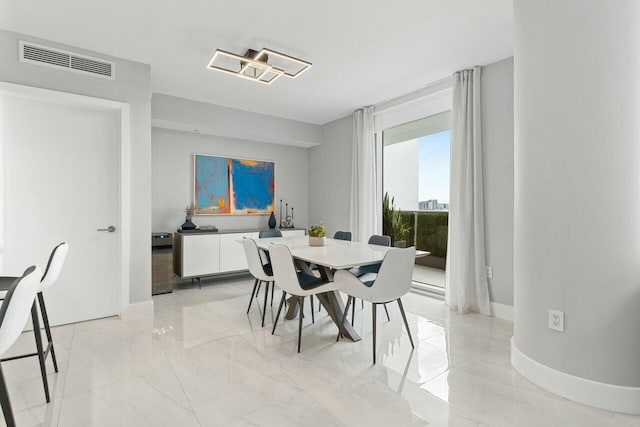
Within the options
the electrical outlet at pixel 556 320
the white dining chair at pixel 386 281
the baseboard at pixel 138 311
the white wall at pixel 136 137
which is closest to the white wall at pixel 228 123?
the white wall at pixel 136 137

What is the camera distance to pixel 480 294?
3.52 m

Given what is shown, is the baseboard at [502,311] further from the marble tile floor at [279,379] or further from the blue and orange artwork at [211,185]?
the blue and orange artwork at [211,185]

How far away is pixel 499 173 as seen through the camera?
343 cm

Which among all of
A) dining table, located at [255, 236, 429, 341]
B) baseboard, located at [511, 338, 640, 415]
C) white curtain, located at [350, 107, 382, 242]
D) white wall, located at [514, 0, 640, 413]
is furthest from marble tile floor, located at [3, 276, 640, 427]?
white curtain, located at [350, 107, 382, 242]

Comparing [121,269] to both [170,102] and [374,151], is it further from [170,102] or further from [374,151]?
[374,151]

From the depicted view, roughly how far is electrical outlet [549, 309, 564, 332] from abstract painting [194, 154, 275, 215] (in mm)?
4445

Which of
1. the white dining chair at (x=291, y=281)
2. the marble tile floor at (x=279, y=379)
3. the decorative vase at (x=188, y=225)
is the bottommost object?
the marble tile floor at (x=279, y=379)

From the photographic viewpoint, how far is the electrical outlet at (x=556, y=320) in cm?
202

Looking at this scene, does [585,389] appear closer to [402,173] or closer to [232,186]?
[402,173]

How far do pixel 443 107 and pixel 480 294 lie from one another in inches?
91.4

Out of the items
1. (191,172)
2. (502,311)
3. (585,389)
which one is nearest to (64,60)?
(191,172)

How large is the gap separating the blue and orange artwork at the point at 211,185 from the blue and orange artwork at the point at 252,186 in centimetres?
11

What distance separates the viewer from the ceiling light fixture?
2953 millimetres

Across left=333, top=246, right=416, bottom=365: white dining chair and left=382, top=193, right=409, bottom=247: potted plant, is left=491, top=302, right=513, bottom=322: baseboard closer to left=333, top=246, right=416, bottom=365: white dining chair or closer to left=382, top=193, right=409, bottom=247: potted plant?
left=333, top=246, right=416, bottom=365: white dining chair
